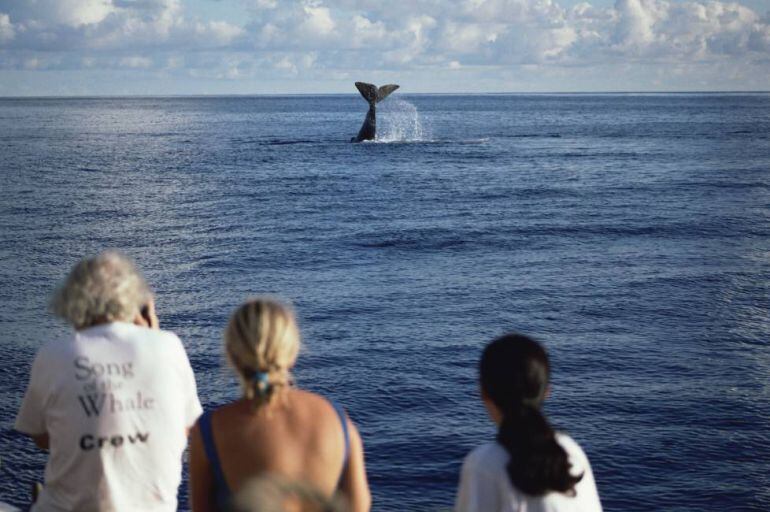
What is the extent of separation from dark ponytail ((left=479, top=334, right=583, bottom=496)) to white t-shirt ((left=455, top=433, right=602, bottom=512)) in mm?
30

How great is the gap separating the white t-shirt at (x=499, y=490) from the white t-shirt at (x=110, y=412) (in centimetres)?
154

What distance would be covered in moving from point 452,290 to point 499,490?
20.4 m

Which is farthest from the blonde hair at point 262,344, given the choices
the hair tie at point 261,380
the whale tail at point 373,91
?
the whale tail at point 373,91

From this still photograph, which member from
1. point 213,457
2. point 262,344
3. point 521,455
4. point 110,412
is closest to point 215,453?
point 213,457

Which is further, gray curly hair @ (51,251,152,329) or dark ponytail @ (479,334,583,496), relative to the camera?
gray curly hair @ (51,251,152,329)

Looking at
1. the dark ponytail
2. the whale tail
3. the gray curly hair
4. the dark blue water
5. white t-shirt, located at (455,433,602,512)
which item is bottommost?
the dark blue water

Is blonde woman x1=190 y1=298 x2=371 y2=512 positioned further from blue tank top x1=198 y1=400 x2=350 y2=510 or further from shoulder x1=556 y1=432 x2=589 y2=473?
shoulder x1=556 y1=432 x2=589 y2=473

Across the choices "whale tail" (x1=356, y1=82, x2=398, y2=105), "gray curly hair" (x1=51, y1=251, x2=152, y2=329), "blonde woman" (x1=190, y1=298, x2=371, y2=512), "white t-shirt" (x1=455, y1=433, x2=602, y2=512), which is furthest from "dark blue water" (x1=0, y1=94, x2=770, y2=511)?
"whale tail" (x1=356, y1=82, x2=398, y2=105)

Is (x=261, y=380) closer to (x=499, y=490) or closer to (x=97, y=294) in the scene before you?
(x=499, y=490)

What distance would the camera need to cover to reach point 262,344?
3.52 m

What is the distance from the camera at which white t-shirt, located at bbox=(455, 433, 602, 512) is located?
345 centimetres

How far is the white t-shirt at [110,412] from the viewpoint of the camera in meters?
4.13

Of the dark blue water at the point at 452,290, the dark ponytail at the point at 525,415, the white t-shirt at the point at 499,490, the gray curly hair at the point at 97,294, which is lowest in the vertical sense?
the dark blue water at the point at 452,290

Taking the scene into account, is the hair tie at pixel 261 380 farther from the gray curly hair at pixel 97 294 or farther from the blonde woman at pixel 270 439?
the gray curly hair at pixel 97 294
